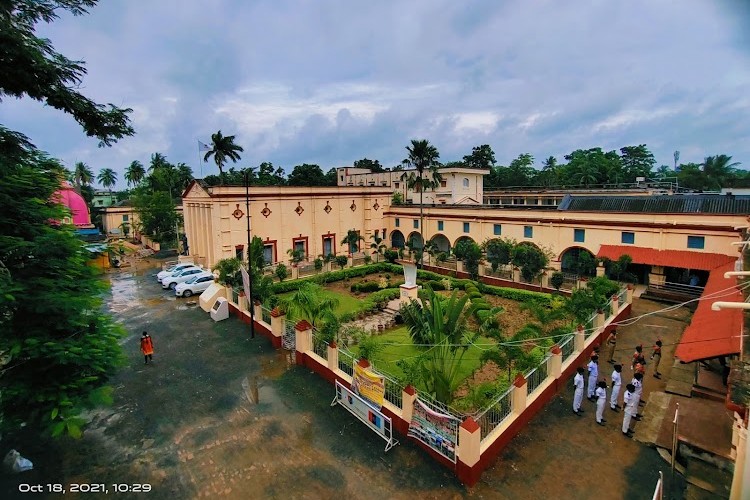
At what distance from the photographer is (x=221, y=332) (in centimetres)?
1723

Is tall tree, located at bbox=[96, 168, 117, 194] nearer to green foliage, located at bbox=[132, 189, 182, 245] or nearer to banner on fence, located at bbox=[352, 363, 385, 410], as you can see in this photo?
green foliage, located at bbox=[132, 189, 182, 245]

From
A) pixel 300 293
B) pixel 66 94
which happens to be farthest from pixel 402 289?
pixel 66 94

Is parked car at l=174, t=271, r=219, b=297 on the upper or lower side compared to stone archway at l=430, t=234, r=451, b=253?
lower

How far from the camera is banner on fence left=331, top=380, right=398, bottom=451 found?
9.47 m

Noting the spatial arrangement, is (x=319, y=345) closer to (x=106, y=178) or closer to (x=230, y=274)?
(x=230, y=274)

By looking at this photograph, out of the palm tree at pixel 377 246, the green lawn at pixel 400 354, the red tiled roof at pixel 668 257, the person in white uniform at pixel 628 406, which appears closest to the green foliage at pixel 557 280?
the red tiled roof at pixel 668 257

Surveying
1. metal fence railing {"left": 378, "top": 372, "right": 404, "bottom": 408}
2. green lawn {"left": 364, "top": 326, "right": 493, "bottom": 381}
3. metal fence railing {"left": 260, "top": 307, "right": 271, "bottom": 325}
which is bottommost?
green lawn {"left": 364, "top": 326, "right": 493, "bottom": 381}

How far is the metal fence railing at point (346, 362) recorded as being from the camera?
39.3 ft

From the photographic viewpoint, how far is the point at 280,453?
933 centimetres

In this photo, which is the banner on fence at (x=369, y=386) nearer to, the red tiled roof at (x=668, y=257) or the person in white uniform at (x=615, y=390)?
the person in white uniform at (x=615, y=390)

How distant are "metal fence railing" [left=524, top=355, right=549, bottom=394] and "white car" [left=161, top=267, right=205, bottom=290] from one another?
21.3 metres

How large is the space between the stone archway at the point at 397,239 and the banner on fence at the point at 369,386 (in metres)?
25.1

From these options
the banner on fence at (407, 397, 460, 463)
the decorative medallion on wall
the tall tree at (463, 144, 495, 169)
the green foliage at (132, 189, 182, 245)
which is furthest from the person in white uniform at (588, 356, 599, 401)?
the tall tree at (463, 144, 495, 169)

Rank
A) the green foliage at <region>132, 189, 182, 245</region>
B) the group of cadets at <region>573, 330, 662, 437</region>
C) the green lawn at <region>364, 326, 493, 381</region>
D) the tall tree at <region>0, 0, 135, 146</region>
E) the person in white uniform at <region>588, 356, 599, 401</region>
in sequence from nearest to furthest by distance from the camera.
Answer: the tall tree at <region>0, 0, 135, 146</region> → the group of cadets at <region>573, 330, 662, 437</region> → the person in white uniform at <region>588, 356, 599, 401</region> → the green lawn at <region>364, 326, 493, 381</region> → the green foliage at <region>132, 189, 182, 245</region>
